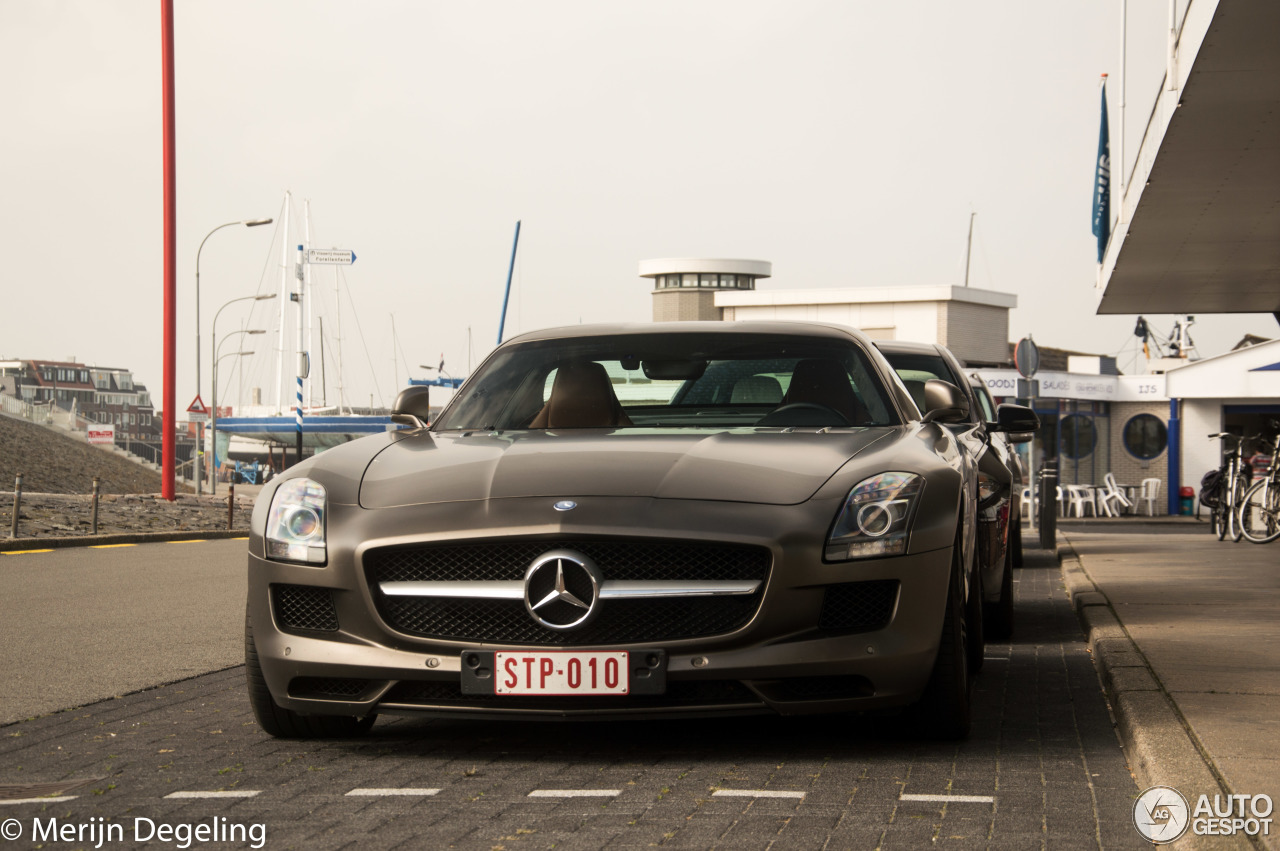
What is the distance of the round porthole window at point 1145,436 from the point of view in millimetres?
35281

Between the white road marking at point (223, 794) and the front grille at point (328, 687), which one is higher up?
the front grille at point (328, 687)

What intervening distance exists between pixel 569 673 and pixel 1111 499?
3041cm

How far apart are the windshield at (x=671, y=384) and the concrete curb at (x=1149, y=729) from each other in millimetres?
1355

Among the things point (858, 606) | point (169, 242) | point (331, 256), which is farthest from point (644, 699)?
point (331, 256)

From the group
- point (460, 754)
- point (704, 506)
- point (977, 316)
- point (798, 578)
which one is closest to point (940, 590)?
point (798, 578)

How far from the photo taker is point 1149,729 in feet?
15.3

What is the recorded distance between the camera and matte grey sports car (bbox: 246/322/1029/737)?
14.3ft

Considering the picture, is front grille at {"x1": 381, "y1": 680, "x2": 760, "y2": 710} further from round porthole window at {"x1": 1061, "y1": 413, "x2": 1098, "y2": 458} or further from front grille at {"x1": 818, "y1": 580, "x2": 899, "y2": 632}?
round porthole window at {"x1": 1061, "y1": 413, "x2": 1098, "y2": 458}

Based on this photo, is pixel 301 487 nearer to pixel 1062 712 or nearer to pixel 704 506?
pixel 704 506

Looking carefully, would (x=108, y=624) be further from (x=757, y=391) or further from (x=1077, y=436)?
(x=1077, y=436)

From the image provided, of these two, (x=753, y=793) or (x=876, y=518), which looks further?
(x=876, y=518)

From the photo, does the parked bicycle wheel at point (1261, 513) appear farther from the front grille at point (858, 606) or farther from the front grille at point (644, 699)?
the front grille at point (644, 699)

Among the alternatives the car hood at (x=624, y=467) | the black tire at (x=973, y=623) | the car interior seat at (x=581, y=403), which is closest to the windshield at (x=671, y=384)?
the car interior seat at (x=581, y=403)

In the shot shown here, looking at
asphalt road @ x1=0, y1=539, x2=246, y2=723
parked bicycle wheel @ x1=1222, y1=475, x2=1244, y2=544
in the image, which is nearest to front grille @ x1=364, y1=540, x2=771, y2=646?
Result: asphalt road @ x1=0, y1=539, x2=246, y2=723
